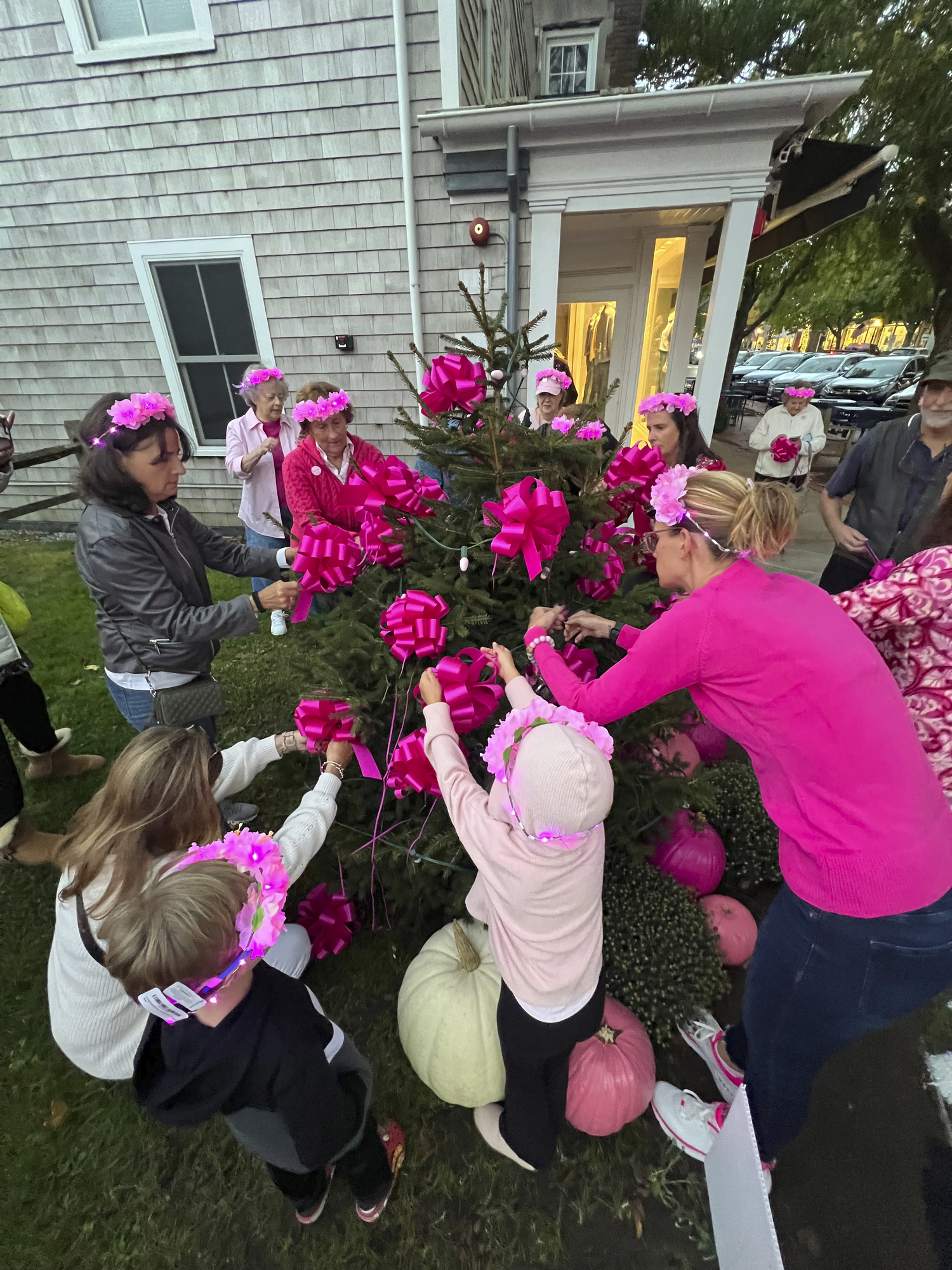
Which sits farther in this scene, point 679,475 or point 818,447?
point 818,447

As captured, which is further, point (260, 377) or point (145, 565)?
point (260, 377)

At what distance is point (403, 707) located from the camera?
2102 mm

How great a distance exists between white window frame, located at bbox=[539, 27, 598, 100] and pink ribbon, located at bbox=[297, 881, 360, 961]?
9654mm

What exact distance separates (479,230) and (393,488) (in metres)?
4.68

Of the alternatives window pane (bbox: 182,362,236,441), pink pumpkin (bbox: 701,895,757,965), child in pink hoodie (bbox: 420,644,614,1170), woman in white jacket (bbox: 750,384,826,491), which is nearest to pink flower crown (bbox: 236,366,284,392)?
→ window pane (bbox: 182,362,236,441)

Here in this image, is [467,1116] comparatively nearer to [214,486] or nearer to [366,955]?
[366,955]

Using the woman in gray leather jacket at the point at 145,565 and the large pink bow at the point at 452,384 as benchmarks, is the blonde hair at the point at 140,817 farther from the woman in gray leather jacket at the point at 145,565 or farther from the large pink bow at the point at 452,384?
the large pink bow at the point at 452,384

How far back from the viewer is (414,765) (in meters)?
1.75

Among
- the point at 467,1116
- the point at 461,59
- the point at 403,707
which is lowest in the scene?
the point at 467,1116

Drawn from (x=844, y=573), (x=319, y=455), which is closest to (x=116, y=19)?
(x=319, y=455)

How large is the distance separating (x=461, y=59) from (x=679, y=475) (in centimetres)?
584

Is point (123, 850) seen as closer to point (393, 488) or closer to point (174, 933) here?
point (174, 933)

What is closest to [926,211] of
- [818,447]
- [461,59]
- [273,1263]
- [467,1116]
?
[818,447]

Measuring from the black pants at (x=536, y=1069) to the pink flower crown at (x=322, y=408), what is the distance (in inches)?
120
